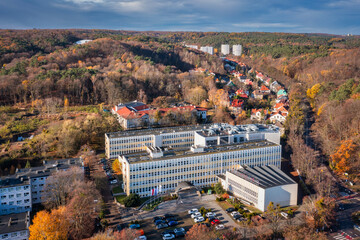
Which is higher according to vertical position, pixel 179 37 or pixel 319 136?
pixel 179 37

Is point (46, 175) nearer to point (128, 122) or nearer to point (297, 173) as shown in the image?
point (128, 122)

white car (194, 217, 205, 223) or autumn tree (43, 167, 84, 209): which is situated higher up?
autumn tree (43, 167, 84, 209)

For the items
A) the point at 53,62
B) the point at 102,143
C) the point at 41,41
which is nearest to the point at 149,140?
the point at 102,143

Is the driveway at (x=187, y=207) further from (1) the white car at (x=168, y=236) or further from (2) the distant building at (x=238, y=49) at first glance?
(2) the distant building at (x=238, y=49)

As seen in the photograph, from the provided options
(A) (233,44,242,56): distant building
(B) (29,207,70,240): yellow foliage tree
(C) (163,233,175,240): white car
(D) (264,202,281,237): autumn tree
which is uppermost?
(A) (233,44,242,56): distant building

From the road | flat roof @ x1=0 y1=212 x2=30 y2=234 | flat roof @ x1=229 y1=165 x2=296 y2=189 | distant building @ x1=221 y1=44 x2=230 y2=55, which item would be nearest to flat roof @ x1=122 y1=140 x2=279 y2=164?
flat roof @ x1=229 y1=165 x2=296 y2=189

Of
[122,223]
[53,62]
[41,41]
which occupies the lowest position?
[122,223]

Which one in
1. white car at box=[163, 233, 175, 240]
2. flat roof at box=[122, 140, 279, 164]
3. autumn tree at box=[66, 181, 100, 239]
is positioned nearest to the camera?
autumn tree at box=[66, 181, 100, 239]

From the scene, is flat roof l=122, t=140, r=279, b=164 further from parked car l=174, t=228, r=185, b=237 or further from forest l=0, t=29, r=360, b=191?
parked car l=174, t=228, r=185, b=237
